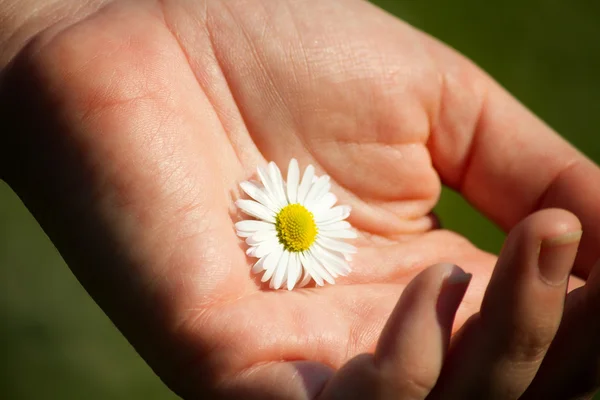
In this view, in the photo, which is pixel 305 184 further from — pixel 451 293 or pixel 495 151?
pixel 451 293

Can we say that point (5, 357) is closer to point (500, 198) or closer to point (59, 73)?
point (59, 73)

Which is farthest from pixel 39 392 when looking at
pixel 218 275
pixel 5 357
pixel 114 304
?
pixel 218 275

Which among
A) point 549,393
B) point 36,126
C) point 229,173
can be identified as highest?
point 36,126

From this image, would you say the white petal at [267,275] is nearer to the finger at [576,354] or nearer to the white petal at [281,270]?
the white petal at [281,270]

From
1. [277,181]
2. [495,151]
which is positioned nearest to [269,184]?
[277,181]

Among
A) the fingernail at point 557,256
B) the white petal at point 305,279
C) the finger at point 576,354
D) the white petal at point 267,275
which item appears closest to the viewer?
the fingernail at point 557,256

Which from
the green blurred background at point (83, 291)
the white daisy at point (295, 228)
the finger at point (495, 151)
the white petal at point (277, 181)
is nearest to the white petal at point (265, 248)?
the white daisy at point (295, 228)

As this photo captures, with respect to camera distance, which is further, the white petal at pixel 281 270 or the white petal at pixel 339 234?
the white petal at pixel 339 234
